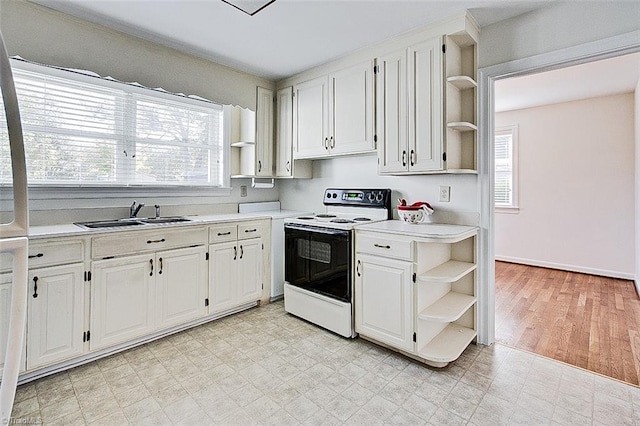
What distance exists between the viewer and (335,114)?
124 inches

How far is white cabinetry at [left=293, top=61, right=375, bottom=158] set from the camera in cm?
292

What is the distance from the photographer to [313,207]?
3.77m

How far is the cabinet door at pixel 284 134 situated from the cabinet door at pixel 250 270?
91cm

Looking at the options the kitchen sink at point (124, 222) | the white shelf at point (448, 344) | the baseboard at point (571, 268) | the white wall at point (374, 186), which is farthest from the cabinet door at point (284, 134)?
the baseboard at point (571, 268)

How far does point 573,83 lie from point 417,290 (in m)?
3.53

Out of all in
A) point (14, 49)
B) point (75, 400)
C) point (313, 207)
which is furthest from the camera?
point (313, 207)

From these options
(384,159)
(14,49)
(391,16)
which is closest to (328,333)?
(384,159)

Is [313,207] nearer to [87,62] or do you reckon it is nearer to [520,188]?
[87,62]

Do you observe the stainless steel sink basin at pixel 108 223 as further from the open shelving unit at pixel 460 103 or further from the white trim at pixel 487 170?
the white trim at pixel 487 170

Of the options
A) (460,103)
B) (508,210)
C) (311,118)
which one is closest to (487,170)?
(460,103)

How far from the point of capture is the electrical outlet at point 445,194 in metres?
2.71

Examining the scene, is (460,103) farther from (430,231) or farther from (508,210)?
(508,210)

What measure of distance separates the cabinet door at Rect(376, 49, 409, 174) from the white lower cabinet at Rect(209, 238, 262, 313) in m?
1.45

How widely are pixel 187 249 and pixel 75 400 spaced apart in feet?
3.81
